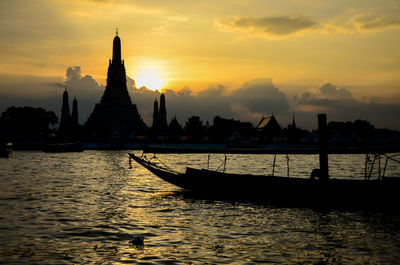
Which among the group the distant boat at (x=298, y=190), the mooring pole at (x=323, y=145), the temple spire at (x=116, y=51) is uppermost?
the temple spire at (x=116, y=51)

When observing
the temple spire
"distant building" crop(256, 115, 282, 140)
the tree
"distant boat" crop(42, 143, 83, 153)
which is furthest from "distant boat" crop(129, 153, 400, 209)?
the temple spire

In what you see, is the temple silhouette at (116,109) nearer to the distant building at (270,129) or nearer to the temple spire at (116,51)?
the temple spire at (116,51)

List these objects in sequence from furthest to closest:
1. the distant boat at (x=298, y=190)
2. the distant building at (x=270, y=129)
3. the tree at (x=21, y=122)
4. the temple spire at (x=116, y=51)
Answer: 1. the temple spire at (x=116, y=51)
2. the distant building at (x=270, y=129)
3. the tree at (x=21, y=122)
4. the distant boat at (x=298, y=190)

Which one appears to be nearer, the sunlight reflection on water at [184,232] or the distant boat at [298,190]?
the sunlight reflection on water at [184,232]

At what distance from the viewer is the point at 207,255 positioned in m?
14.5

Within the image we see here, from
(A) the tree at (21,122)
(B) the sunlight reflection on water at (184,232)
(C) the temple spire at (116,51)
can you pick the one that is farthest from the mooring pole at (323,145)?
(C) the temple spire at (116,51)

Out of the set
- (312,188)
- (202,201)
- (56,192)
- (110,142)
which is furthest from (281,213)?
(110,142)

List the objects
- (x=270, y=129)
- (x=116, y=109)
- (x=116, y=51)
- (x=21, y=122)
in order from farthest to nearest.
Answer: (x=116, y=51)
(x=116, y=109)
(x=270, y=129)
(x=21, y=122)

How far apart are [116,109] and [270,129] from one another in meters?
68.0

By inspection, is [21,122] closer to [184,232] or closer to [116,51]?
[116,51]

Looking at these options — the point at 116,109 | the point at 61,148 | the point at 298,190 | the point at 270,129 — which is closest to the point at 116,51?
the point at 116,109

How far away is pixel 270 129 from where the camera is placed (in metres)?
176

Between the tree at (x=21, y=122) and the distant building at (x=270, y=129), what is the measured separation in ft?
285

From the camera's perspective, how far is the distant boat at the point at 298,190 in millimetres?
25297
